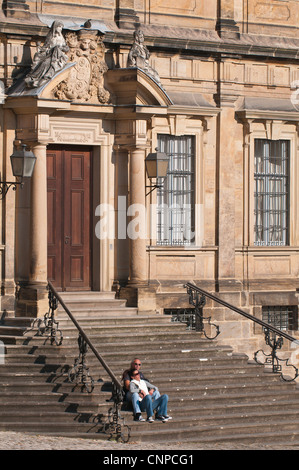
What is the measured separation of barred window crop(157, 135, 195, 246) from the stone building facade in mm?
25

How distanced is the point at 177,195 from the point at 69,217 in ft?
7.56

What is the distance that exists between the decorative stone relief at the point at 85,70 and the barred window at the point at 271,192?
3.79 metres

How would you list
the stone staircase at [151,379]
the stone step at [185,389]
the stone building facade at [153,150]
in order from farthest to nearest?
the stone building facade at [153,150]
the stone step at [185,389]
the stone staircase at [151,379]

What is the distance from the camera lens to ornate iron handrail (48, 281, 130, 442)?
654 inches

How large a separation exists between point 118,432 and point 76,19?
7.77m

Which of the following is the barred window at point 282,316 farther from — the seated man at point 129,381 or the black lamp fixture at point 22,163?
the black lamp fixture at point 22,163

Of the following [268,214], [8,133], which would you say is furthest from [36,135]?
[268,214]

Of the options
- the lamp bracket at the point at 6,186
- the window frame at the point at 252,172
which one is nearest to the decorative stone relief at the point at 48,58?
the lamp bracket at the point at 6,186

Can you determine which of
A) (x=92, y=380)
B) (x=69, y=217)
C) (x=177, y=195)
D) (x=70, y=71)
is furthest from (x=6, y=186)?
(x=92, y=380)

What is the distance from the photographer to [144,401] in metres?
17.1

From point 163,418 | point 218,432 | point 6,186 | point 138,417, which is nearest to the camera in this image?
point 138,417

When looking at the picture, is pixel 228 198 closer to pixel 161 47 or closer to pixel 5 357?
pixel 161 47

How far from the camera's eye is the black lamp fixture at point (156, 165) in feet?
67.4

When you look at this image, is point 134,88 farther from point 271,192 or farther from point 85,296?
point 271,192
